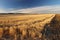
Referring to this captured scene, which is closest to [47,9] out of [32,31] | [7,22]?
[32,31]

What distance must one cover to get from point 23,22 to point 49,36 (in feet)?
1.22

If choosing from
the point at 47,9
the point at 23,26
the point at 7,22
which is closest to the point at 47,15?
the point at 47,9

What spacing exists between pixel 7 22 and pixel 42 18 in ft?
1.42

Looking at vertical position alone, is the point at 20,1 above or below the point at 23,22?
above

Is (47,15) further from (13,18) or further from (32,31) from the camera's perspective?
(13,18)

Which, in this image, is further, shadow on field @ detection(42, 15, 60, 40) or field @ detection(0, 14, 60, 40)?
shadow on field @ detection(42, 15, 60, 40)

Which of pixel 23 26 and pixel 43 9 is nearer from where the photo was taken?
pixel 23 26

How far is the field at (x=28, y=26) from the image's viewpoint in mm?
1751

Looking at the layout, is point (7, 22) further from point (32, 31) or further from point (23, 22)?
point (32, 31)

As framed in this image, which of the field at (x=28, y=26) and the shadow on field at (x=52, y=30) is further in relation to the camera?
the shadow on field at (x=52, y=30)

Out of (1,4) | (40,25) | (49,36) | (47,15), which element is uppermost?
(1,4)

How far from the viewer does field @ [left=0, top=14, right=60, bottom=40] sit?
5.74 feet

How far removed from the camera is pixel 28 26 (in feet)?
5.95

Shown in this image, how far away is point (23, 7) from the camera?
1.87 metres
